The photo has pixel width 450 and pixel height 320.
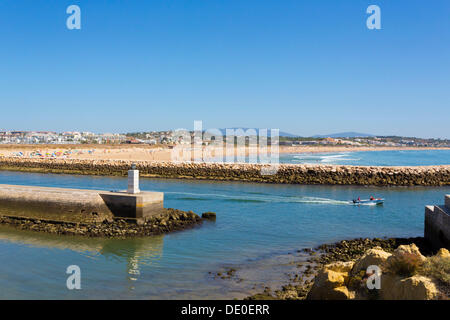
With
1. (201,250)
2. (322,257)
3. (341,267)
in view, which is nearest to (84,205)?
(201,250)

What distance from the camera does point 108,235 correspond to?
15805 mm

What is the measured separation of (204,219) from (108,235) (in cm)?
526

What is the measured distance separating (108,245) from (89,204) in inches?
135

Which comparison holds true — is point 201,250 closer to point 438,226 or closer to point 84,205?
point 84,205

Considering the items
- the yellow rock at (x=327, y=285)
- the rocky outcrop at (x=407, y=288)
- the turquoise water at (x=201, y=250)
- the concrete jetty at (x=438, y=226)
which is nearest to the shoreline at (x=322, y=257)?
the concrete jetty at (x=438, y=226)

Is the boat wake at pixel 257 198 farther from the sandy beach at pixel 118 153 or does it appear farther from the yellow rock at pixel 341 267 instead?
the sandy beach at pixel 118 153

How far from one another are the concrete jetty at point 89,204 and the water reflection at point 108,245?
4.78 ft

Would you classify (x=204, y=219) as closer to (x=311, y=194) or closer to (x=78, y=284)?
(x=78, y=284)

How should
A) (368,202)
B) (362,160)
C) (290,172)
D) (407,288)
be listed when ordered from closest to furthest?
1. (407,288)
2. (368,202)
3. (290,172)
4. (362,160)

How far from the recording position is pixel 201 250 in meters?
14.0

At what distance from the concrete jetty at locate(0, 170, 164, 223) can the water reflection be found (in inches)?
57.3

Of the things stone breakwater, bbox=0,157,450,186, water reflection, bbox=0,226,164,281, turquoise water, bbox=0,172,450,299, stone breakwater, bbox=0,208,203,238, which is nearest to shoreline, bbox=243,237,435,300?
turquoise water, bbox=0,172,450,299

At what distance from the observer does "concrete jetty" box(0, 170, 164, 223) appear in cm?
1709
